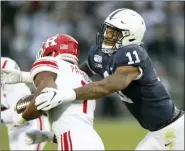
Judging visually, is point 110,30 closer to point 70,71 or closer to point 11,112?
point 70,71

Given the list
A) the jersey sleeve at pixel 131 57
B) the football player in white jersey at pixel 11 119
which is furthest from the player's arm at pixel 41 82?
the football player in white jersey at pixel 11 119

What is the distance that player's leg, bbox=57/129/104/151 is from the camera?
406cm

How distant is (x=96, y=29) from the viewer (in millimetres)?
10180

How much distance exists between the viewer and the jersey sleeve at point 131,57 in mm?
4270

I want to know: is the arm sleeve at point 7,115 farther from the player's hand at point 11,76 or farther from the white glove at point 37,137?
the white glove at point 37,137

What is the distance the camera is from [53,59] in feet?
13.6

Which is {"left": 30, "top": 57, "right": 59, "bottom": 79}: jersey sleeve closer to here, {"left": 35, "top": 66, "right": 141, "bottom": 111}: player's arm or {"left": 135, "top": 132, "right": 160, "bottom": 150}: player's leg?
{"left": 35, "top": 66, "right": 141, "bottom": 111}: player's arm

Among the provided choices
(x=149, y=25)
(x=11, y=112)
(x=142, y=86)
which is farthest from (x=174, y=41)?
(x=142, y=86)

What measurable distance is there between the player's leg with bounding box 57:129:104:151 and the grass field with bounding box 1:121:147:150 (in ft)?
12.7

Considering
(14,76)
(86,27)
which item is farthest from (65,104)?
(86,27)

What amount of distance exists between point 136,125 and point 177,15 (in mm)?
2122

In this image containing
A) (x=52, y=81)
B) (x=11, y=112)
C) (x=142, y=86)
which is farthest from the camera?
(x=11, y=112)

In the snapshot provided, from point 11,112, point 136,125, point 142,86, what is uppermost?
point 142,86

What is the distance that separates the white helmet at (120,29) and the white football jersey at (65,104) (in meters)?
0.47
